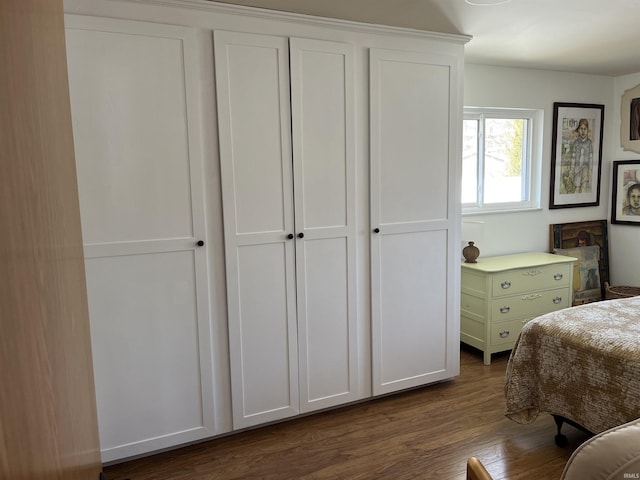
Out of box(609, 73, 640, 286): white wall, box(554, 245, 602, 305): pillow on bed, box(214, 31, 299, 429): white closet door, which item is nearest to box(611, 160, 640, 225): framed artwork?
box(609, 73, 640, 286): white wall

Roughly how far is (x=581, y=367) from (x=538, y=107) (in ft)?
9.04

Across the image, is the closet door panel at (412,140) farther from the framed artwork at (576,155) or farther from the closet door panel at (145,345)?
the framed artwork at (576,155)

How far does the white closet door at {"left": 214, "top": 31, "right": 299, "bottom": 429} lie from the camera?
234 centimetres

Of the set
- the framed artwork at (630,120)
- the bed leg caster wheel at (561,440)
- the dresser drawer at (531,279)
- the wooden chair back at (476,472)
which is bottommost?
the bed leg caster wheel at (561,440)

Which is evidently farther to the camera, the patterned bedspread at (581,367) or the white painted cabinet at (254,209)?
the white painted cabinet at (254,209)

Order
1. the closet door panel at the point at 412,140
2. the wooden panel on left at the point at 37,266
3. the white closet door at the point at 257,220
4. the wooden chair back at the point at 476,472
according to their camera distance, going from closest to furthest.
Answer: the wooden panel on left at the point at 37,266, the wooden chair back at the point at 476,472, the white closet door at the point at 257,220, the closet door panel at the point at 412,140

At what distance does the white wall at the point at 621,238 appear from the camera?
4385 mm

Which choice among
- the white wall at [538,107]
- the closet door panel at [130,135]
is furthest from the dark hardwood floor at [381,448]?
the white wall at [538,107]

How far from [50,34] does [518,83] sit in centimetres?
410

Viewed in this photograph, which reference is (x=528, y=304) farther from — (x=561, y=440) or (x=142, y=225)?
(x=142, y=225)

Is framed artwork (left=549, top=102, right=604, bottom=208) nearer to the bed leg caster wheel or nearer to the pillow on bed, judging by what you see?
the pillow on bed

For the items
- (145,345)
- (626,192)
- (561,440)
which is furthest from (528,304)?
(145,345)

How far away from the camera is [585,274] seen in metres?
4.43

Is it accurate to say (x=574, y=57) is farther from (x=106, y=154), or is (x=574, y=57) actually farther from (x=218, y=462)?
(x=218, y=462)
